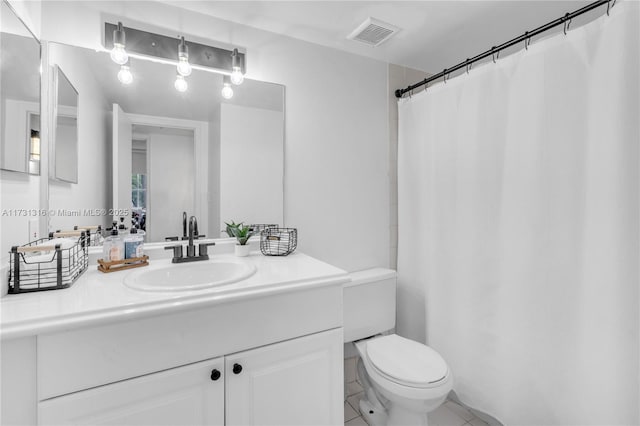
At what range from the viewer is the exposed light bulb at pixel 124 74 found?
1354 millimetres

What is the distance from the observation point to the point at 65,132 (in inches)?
49.1

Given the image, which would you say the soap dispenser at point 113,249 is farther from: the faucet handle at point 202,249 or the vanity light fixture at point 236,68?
the vanity light fixture at point 236,68

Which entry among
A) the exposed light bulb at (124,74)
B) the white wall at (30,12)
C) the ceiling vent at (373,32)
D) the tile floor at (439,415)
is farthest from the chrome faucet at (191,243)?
the ceiling vent at (373,32)

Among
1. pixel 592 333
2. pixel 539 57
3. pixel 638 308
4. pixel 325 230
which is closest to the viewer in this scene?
pixel 638 308

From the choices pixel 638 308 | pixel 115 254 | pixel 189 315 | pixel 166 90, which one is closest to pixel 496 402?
pixel 638 308

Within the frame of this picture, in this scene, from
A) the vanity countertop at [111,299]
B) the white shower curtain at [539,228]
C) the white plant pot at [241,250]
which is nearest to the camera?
the vanity countertop at [111,299]

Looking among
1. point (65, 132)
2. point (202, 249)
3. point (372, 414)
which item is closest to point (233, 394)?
point (202, 249)

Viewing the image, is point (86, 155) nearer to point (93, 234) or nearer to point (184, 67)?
point (93, 234)

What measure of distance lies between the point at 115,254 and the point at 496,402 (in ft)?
6.28

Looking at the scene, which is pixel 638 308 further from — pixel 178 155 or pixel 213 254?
pixel 178 155

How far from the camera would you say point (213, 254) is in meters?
1.54

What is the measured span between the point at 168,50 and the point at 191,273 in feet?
3.48

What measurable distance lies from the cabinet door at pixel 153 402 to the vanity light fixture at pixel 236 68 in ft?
4.32

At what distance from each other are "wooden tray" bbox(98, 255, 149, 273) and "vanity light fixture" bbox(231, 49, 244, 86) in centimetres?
98
